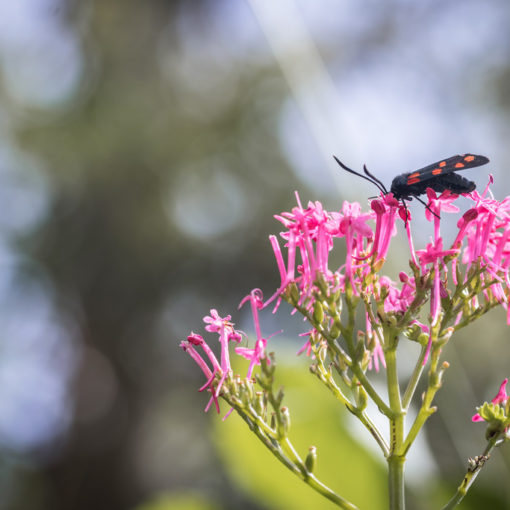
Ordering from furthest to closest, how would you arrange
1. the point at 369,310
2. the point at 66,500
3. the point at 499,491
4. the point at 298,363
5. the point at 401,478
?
the point at 66,500
the point at 298,363
the point at 499,491
the point at 369,310
the point at 401,478

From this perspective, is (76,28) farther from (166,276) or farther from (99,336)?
(99,336)

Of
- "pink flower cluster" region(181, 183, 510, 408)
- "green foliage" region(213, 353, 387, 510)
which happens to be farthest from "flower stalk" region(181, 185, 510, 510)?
"green foliage" region(213, 353, 387, 510)

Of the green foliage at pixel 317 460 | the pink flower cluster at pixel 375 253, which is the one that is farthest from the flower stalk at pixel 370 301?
the green foliage at pixel 317 460

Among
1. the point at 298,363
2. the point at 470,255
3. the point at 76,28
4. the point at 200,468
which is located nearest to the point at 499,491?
the point at 298,363

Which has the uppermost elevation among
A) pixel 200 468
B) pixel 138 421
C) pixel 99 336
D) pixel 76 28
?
pixel 76 28

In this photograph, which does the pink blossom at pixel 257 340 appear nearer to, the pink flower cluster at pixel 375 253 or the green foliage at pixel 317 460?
the pink flower cluster at pixel 375 253

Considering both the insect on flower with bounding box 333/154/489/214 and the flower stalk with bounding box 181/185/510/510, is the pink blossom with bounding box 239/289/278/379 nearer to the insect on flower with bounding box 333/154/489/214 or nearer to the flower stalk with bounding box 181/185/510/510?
the flower stalk with bounding box 181/185/510/510

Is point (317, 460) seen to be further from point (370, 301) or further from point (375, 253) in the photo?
point (375, 253)
